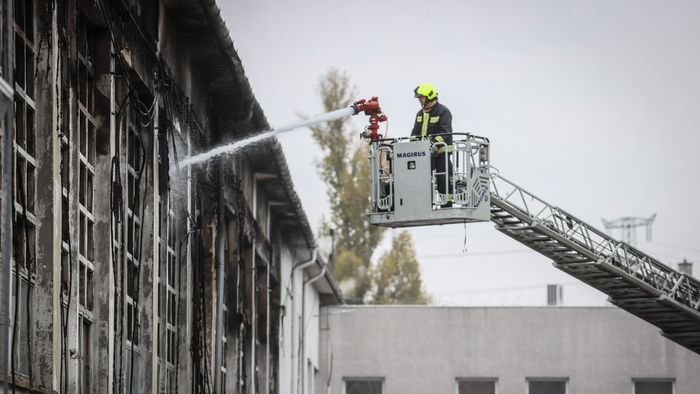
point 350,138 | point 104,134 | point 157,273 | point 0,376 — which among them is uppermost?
point 350,138

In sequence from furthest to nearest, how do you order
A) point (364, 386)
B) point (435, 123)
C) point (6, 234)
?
point (364, 386)
point (435, 123)
point (6, 234)

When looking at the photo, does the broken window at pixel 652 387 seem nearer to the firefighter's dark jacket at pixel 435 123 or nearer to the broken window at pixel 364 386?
the broken window at pixel 364 386

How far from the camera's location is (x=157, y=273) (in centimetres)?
1527

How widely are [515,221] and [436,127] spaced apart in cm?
410

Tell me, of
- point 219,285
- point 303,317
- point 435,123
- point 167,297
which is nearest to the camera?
point 167,297

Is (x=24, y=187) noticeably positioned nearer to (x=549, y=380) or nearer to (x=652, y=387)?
(x=549, y=380)

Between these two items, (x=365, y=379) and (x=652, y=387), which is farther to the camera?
(x=365, y=379)

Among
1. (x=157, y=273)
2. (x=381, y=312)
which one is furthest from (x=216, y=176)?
(x=381, y=312)

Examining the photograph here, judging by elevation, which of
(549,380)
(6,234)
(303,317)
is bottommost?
(6,234)

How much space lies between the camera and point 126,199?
554 inches

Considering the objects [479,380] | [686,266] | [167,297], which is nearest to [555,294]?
[686,266]

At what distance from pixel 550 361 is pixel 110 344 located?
22920 millimetres

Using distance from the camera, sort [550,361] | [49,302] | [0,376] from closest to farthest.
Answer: [0,376]
[49,302]
[550,361]

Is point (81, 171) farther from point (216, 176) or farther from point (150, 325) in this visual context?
point (216, 176)
